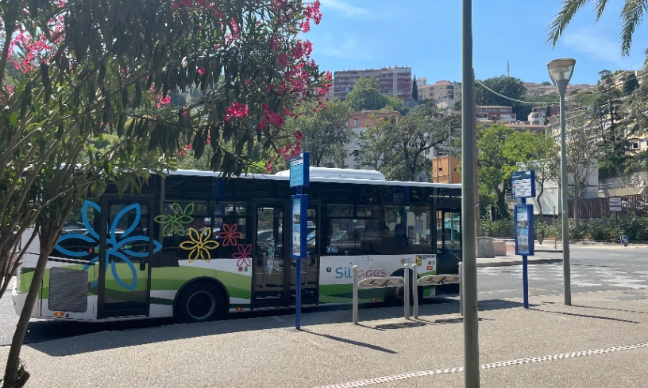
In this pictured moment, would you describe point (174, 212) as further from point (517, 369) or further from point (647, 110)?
point (647, 110)

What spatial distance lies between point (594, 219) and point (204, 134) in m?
53.8

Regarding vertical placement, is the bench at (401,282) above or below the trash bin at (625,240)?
below

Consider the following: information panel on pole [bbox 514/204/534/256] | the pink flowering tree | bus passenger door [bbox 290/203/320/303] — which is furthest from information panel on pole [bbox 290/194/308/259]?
the pink flowering tree

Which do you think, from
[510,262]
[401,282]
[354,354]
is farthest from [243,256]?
[510,262]

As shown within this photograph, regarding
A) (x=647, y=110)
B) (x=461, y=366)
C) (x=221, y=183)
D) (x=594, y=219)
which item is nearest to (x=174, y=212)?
(x=221, y=183)

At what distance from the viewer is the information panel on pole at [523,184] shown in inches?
496

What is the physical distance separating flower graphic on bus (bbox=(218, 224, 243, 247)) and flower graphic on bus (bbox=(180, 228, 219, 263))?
222 mm

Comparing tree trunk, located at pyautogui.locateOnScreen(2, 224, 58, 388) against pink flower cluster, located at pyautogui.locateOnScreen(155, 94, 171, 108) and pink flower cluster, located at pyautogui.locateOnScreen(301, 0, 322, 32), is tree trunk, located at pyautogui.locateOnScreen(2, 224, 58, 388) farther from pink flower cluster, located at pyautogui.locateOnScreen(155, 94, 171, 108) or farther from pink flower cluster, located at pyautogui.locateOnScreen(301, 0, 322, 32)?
pink flower cluster, located at pyautogui.locateOnScreen(301, 0, 322, 32)

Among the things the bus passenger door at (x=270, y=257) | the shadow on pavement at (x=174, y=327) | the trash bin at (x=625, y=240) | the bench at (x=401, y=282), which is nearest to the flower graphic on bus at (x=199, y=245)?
the bus passenger door at (x=270, y=257)

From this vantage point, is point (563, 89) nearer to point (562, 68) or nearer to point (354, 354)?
point (562, 68)

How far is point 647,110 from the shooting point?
56.4 metres

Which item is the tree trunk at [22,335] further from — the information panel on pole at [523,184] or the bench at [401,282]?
the information panel on pole at [523,184]

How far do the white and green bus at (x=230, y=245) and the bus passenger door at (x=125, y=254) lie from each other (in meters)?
0.02

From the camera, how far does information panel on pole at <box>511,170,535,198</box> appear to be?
12586 millimetres
